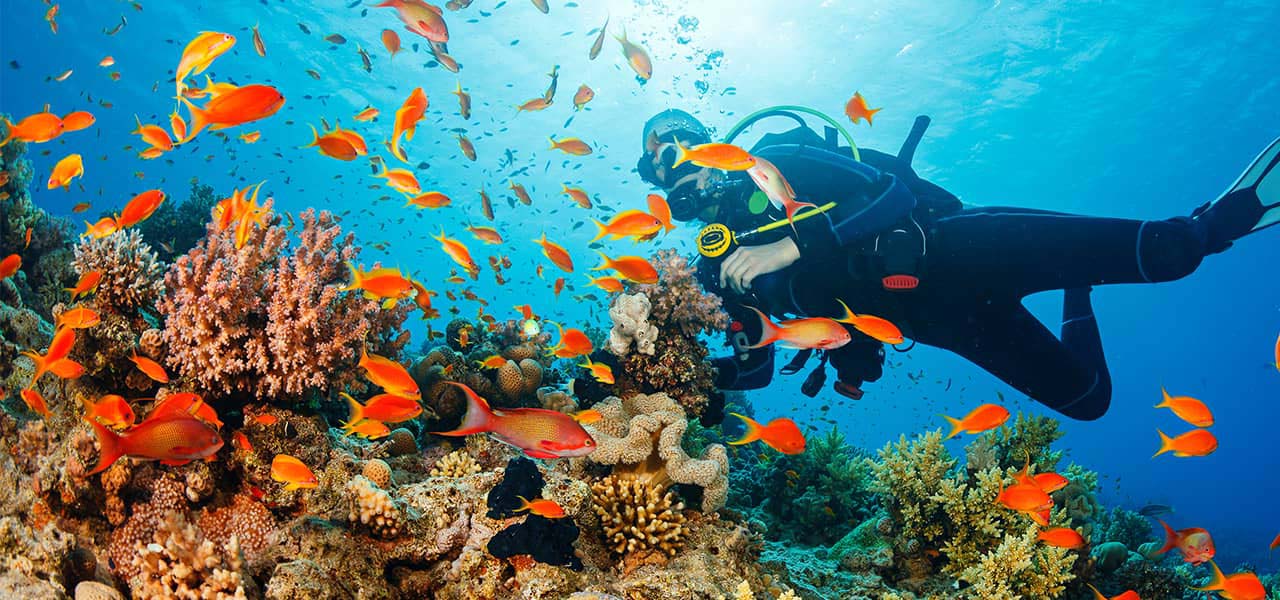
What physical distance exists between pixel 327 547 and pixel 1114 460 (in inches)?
4142

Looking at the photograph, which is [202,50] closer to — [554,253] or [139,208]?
[139,208]

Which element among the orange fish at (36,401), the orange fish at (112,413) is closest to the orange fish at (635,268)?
the orange fish at (112,413)

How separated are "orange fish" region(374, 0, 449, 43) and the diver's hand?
10.7 feet

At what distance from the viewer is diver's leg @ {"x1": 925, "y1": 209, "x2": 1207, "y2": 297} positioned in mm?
5309

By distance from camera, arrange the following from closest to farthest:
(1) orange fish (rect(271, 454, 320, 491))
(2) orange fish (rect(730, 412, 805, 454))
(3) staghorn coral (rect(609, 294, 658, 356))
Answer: (1) orange fish (rect(271, 454, 320, 491)) < (2) orange fish (rect(730, 412, 805, 454)) < (3) staghorn coral (rect(609, 294, 658, 356))

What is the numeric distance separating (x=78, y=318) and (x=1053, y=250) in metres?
8.08

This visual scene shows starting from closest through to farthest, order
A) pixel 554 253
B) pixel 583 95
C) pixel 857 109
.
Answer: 1. pixel 554 253
2. pixel 857 109
3. pixel 583 95

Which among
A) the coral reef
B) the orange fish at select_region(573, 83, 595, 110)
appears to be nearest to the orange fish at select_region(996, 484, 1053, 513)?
the coral reef

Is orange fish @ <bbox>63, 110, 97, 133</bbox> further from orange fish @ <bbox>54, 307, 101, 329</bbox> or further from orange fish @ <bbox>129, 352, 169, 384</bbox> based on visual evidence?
orange fish @ <bbox>129, 352, 169, 384</bbox>

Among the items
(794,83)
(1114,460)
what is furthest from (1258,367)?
(794,83)

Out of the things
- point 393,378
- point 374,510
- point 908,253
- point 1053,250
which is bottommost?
point 374,510

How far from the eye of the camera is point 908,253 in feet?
17.0

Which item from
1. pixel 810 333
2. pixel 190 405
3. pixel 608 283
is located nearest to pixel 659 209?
pixel 608 283

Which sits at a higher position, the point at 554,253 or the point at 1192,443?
the point at 1192,443
